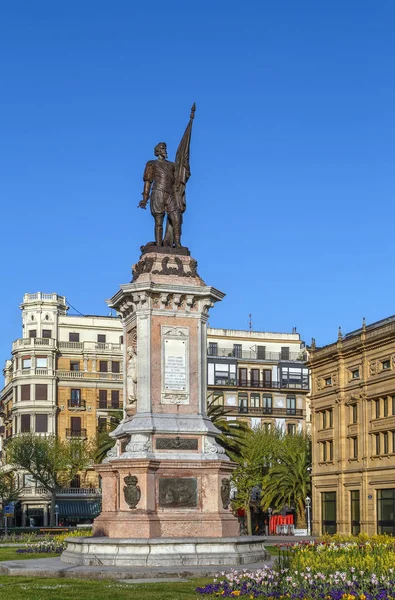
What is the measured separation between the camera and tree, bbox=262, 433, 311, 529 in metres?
81.4

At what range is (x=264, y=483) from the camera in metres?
81.1

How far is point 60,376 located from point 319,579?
8059 cm

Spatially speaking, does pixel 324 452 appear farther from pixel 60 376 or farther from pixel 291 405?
pixel 60 376

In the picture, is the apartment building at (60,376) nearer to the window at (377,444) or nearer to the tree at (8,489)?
the tree at (8,489)

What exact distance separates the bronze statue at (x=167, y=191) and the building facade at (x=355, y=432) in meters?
36.6

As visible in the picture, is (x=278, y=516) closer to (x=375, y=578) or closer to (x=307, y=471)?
(x=307, y=471)

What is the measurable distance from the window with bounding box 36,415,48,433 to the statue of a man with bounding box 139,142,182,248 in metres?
67.6

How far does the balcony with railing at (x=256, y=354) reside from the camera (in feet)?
354

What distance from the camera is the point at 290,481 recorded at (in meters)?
82.2

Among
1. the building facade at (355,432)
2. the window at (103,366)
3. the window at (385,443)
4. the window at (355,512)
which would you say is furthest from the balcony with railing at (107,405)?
the window at (385,443)

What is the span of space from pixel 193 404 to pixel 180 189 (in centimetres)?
694

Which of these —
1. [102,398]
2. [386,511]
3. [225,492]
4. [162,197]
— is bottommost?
[386,511]

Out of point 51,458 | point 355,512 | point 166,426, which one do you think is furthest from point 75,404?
point 166,426

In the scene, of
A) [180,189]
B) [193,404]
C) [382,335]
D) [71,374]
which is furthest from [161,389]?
[71,374]
